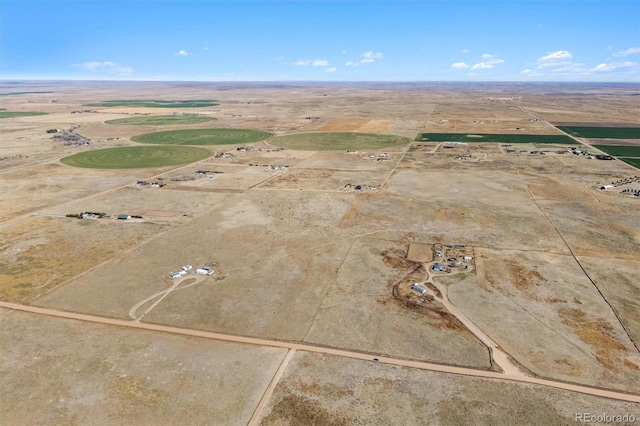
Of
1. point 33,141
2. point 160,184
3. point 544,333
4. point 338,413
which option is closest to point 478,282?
point 544,333

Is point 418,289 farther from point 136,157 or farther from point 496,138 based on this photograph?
point 496,138

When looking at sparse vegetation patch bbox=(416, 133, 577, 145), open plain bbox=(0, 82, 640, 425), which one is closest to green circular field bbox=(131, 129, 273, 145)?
open plain bbox=(0, 82, 640, 425)

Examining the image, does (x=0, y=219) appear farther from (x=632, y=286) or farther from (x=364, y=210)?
(x=632, y=286)

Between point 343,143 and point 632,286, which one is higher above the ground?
point 343,143

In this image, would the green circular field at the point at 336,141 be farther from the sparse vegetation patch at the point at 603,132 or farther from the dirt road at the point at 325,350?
the dirt road at the point at 325,350

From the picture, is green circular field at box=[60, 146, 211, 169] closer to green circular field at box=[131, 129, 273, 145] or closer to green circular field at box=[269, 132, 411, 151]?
green circular field at box=[131, 129, 273, 145]

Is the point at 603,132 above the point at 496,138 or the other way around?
above

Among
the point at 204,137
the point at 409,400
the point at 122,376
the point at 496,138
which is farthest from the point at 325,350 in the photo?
the point at 496,138
